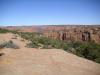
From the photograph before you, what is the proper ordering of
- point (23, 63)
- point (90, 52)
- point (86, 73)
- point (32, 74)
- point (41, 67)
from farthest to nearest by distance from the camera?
point (90, 52), point (23, 63), point (41, 67), point (86, 73), point (32, 74)

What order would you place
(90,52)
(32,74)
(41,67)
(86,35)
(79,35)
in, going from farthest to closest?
(79,35) → (86,35) → (90,52) → (41,67) → (32,74)

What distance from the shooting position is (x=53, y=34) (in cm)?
7225

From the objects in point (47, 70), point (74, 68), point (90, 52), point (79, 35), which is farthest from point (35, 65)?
point (79, 35)

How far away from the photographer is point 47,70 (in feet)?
31.6

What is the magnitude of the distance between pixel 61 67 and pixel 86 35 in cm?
5126

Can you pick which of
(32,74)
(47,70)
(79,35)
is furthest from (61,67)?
(79,35)

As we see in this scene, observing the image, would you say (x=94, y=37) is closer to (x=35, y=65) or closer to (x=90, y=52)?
(x=90, y=52)

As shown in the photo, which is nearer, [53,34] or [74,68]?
[74,68]

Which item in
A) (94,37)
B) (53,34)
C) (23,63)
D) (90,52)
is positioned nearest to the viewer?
(23,63)

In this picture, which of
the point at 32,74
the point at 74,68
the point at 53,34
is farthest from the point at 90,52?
the point at 53,34

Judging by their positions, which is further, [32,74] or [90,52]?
[90,52]

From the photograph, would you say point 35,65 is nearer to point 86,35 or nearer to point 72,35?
point 86,35

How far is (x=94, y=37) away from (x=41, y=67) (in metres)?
48.6

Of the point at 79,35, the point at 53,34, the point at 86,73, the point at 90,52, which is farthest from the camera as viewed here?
the point at 53,34
